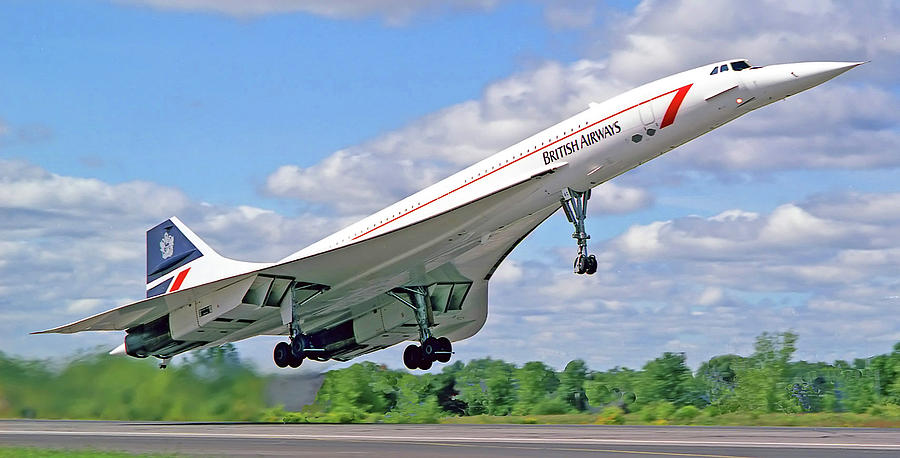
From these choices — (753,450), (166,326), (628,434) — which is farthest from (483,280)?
(753,450)

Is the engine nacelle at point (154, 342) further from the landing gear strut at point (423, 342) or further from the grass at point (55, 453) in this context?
the grass at point (55, 453)

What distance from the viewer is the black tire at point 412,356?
97.3 feet

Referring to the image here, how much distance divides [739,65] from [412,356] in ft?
46.4

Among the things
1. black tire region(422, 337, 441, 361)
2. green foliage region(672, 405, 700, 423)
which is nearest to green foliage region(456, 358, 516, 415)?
black tire region(422, 337, 441, 361)

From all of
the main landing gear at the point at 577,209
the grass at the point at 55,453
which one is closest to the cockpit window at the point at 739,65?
the main landing gear at the point at 577,209

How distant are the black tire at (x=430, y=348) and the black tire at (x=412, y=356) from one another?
28 centimetres

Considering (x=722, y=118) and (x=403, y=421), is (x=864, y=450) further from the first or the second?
(x=403, y=421)

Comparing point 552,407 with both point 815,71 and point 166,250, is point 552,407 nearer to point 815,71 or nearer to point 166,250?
point 166,250

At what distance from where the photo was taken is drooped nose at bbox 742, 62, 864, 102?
60.2ft

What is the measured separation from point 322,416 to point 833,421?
14.5 m

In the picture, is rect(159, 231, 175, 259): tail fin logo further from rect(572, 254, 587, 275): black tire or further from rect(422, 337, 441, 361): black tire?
rect(572, 254, 587, 275): black tire

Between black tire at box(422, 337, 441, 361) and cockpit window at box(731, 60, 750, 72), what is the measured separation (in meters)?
13.0

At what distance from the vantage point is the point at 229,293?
27062 millimetres

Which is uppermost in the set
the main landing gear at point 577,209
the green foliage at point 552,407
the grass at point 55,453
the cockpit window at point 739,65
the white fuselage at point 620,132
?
the cockpit window at point 739,65
